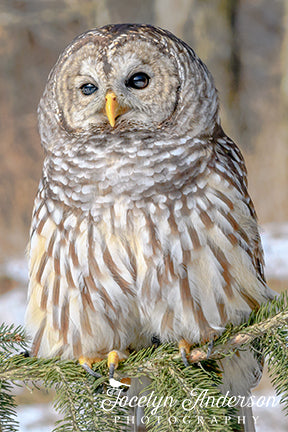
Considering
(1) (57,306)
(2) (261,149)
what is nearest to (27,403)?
(2) (261,149)

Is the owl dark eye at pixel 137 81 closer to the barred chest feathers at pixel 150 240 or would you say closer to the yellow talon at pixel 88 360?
the barred chest feathers at pixel 150 240

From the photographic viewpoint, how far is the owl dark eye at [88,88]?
1513mm

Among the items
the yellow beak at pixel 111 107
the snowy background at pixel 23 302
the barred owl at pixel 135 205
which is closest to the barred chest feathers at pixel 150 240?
the barred owl at pixel 135 205

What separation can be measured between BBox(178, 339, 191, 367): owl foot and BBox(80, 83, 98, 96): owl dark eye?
72 centimetres

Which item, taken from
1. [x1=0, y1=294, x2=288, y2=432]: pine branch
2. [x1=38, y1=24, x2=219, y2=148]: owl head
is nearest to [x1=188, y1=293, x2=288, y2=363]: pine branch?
[x1=0, y1=294, x2=288, y2=432]: pine branch

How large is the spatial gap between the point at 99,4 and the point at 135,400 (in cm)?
312

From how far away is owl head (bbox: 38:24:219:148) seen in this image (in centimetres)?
147

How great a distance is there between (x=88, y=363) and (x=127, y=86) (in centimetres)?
76

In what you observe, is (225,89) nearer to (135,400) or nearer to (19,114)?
(19,114)

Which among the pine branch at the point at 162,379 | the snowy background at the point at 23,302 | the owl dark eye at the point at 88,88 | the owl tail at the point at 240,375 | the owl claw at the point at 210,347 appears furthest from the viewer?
the snowy background at the point at 23,302

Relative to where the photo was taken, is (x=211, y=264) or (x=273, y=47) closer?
(x=211, y=264)

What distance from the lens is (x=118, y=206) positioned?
1486 mm

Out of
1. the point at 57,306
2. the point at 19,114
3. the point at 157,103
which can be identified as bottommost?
the point at 57,306

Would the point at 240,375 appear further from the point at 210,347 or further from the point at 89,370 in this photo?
the point at 89,370
